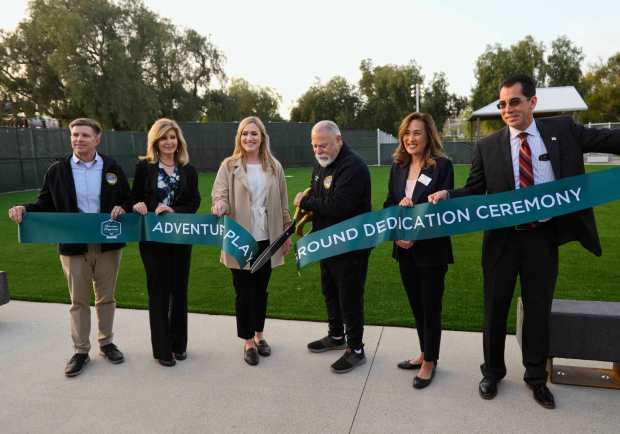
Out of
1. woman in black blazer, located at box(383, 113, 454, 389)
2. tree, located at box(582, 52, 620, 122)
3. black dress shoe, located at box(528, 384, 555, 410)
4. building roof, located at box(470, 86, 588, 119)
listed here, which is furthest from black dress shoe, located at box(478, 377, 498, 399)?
tree, located at box(582, 52, 620, 122)

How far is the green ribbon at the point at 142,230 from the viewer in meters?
3.81

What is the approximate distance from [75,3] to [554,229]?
36879 millimetres

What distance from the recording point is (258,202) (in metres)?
3.94

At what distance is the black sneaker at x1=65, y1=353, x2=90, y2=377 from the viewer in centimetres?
379

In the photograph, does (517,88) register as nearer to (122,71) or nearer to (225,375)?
(225,375)

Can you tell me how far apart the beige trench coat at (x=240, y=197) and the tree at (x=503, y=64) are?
2096 inches

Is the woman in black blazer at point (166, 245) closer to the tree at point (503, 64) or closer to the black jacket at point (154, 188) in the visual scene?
the black jacket at point (154, 188)

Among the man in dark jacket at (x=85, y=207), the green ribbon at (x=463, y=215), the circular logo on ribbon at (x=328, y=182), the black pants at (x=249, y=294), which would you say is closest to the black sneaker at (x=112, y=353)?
the man in dark jacket at (x=85, y=207)

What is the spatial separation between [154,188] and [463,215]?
2442 mm

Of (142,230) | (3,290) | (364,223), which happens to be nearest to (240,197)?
(142,230)

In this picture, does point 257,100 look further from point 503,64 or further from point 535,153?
point 535,153

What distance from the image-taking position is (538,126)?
3.13 m

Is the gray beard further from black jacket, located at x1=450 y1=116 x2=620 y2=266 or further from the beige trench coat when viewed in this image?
black jacket, located at x1=450 y1=116 x2=620 y2=266

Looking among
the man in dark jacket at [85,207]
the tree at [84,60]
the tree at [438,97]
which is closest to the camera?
the man in dark jacket at [85,207]
